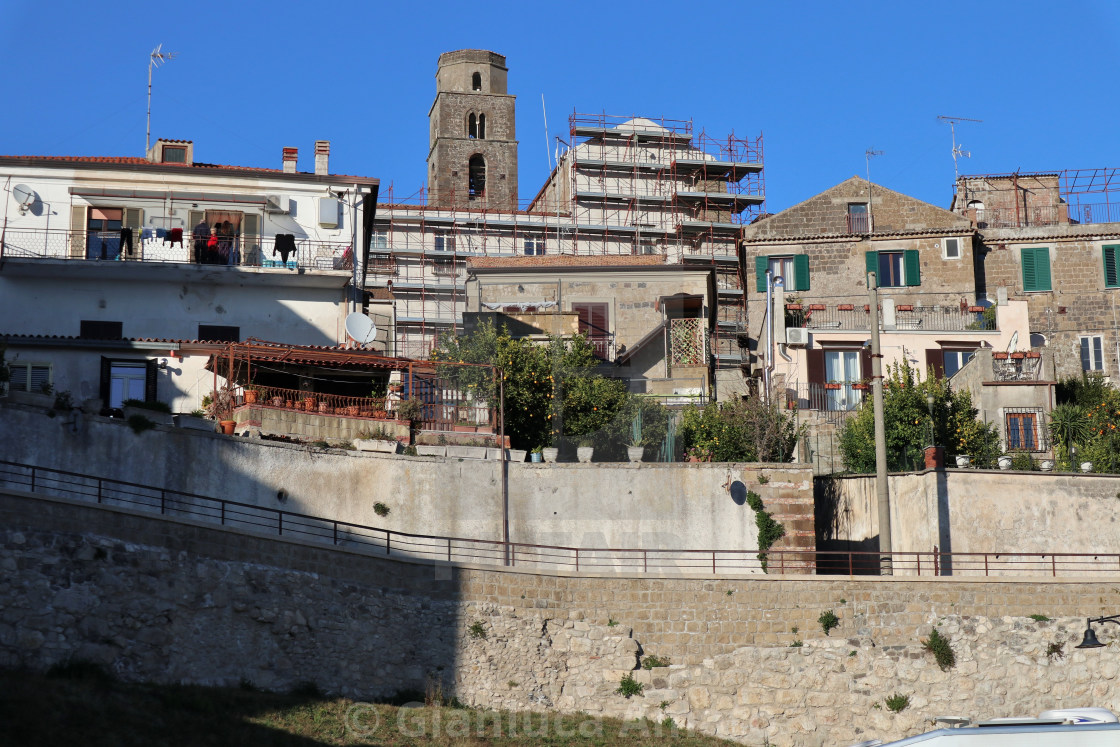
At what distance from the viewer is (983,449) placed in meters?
35.4

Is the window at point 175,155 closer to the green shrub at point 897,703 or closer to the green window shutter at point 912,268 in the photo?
the green window shutter at point 912,268

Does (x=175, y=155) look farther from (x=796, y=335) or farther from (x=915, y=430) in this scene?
(x=915, y=430)

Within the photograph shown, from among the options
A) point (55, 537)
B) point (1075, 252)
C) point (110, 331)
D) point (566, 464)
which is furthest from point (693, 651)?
point (1075, 252)

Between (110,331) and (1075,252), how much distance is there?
110ft

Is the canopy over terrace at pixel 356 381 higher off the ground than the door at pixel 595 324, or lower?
A: lower

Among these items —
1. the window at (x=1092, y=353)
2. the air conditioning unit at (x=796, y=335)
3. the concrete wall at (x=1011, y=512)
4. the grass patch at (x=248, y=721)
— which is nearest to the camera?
the grass patch at (x=248, y=721)

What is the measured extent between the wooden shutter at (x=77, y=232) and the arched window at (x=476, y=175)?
37353 millimetres

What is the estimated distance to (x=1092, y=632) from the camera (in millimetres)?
25094

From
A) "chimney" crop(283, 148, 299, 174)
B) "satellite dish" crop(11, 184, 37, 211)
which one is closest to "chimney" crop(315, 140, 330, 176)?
"chimney" crop(283, 148, 299, 174)

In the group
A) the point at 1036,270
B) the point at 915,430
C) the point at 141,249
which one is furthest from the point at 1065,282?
the point at 141,249

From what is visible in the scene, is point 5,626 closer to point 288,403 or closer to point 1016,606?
point 288,403

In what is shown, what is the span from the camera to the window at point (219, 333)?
122ft

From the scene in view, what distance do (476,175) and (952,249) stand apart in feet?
113

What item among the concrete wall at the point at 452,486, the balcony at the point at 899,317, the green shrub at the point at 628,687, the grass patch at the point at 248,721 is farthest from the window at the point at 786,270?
the grass patch at the point at 248,721
